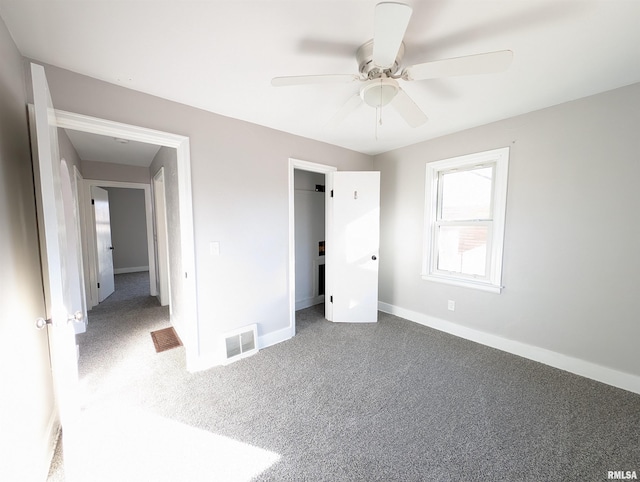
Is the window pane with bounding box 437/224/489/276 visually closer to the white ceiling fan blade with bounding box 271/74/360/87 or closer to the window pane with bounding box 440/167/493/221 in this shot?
the window pane with bounding box 440/167/493/221

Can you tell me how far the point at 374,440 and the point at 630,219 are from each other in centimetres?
252

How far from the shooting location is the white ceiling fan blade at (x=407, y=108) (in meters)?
1.54

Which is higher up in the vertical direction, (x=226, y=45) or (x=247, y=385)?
(x=226, y=45)

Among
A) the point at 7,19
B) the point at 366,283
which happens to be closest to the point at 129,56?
the point at 7,19

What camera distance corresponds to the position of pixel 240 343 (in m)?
2.46

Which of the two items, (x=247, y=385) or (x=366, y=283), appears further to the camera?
(x=366, y=283)

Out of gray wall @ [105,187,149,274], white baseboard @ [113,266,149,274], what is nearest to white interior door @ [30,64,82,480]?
gray wall @ [105,187,149,274]

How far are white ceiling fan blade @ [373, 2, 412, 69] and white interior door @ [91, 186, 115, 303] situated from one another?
4.81 meters

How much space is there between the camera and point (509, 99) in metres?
2.05

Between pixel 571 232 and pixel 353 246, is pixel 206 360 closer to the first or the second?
pixel 353 246

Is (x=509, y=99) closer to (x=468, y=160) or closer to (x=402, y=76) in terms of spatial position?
(x=468, y=160)

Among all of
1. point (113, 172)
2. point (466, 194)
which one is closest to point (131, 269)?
point (113, 172)

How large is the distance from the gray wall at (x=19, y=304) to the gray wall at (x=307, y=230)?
265cm

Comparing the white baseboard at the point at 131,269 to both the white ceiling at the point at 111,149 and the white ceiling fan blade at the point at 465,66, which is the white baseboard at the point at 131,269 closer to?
the white ceiling at the point at 111,149
